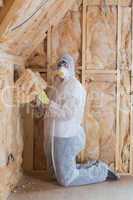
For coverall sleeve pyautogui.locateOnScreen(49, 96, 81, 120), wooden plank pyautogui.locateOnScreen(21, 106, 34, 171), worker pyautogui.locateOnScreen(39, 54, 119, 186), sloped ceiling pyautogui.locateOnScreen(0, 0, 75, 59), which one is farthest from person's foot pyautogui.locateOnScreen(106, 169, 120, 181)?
sloped ceiling pyautogui.locateOnScreen(0, 0, 75, 59)

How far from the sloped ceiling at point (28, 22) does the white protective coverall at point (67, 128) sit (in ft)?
1.64

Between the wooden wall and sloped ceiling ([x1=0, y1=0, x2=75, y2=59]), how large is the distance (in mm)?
206

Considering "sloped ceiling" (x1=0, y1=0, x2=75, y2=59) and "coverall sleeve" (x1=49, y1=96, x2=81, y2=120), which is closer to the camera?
"sloped ceiling" (x1=0, y1=0, x2=75, y2=59)

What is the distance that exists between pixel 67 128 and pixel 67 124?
0.05 meters

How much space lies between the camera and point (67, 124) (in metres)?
4.29

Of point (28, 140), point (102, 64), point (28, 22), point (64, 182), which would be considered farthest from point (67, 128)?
→ point (28, 22)

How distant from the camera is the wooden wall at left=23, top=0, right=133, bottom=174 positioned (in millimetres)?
4734

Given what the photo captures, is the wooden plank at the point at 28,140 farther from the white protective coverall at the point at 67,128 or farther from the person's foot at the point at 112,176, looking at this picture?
the person's foot at the point at 112,176

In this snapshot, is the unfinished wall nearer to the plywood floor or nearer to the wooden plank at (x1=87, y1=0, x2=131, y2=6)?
the plywood floor

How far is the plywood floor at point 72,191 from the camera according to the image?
3.92m

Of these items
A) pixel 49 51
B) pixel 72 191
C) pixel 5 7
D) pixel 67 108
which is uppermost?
pixel 5 7

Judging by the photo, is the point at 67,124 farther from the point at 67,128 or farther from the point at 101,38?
the point at 101,38

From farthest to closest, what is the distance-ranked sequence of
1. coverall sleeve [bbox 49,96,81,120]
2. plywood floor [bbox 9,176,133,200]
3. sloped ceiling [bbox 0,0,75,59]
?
coverall sleeve [bbox 49,96,81,120] → plywood floor [bbox 9,176,133,200] → sloped ceiling [bbox 0,0,75,59]

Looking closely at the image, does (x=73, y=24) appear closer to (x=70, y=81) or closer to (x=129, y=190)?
(x=70, y=81)
